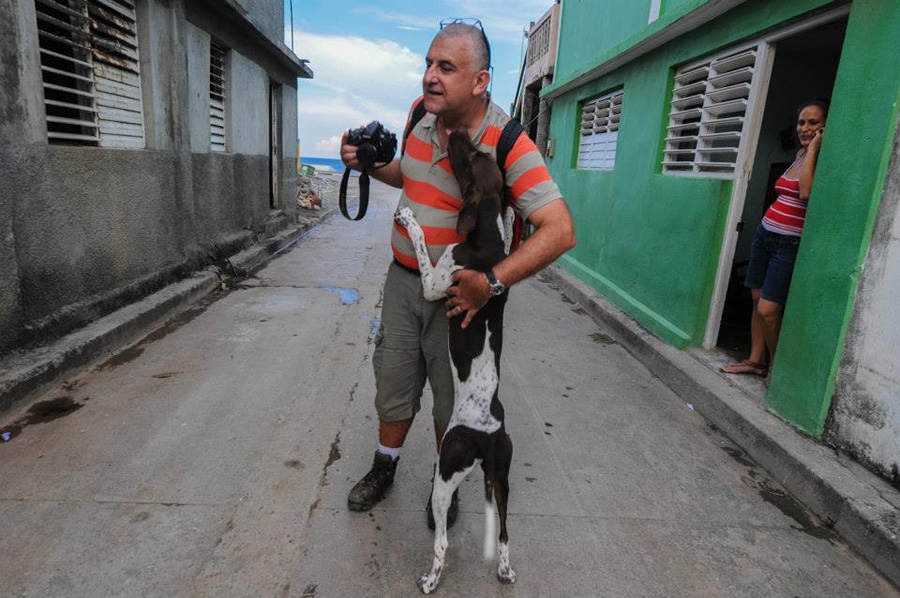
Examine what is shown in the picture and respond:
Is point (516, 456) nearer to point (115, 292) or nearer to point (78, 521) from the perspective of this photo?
point (78, 521)

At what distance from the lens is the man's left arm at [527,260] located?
180cm

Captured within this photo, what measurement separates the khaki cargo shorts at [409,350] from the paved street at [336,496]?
0.55 meters

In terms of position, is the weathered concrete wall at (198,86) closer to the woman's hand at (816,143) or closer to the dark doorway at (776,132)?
the woman's hand at (816,143)

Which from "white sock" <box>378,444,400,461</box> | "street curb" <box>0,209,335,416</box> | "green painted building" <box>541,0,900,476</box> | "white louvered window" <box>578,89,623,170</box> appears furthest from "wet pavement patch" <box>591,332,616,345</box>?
"street curb" <box>0,209,335,416</box>

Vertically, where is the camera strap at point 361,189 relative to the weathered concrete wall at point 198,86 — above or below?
below

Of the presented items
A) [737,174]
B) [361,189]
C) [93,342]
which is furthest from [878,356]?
[93,342]

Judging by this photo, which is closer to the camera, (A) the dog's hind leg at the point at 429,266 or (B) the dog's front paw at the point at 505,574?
(A) the dog's hind leg at the point at 429,266

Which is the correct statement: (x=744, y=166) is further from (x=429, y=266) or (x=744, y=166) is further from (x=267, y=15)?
(x=267, y=15)

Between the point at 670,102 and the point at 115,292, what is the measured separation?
17.6ft

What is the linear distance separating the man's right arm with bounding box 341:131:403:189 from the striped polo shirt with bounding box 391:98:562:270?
17 cm

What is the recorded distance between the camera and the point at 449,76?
1907 millimetres

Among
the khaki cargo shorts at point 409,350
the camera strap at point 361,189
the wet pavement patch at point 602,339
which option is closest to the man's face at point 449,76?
the camera strap at point 361,189

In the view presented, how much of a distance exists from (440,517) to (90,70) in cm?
473

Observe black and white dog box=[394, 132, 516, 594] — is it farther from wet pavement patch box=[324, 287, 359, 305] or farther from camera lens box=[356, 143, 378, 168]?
wet pavement patch box=[324, 287, 359, 305]
